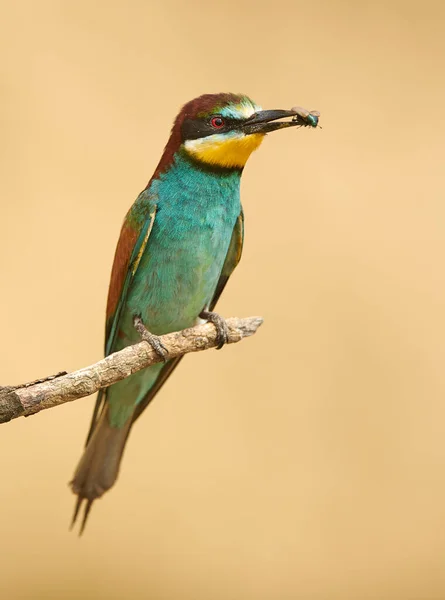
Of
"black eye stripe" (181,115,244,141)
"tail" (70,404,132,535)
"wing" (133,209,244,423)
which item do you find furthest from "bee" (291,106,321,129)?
"tail" (70,404,132,535)

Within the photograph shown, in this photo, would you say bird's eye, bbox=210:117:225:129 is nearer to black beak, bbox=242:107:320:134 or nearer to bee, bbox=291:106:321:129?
black beak, bbox=242:107:320:134

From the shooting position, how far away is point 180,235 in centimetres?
171

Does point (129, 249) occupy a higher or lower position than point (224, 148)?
lower

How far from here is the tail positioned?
1784 mm

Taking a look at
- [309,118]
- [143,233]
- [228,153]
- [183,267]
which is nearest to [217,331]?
[183,267]

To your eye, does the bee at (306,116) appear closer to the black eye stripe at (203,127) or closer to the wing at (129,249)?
the black eye stripe at (203,127)

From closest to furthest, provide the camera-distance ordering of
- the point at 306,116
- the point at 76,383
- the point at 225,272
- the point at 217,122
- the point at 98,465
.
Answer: the point at 76,383 → the point at 306,116 → the point at 217,122 → the point at 98,465 → the point at 225,272

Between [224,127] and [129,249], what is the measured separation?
36cm

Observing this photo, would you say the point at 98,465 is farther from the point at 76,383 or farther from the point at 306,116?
the point at 306,116

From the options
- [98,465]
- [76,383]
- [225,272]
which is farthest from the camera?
[225,272]

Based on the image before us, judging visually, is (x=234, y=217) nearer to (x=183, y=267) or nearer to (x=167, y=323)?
(x=183, y=267)

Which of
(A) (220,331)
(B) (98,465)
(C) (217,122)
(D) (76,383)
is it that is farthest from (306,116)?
(B) (98,465)

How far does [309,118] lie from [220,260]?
0.42m

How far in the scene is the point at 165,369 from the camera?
1.90 metres
